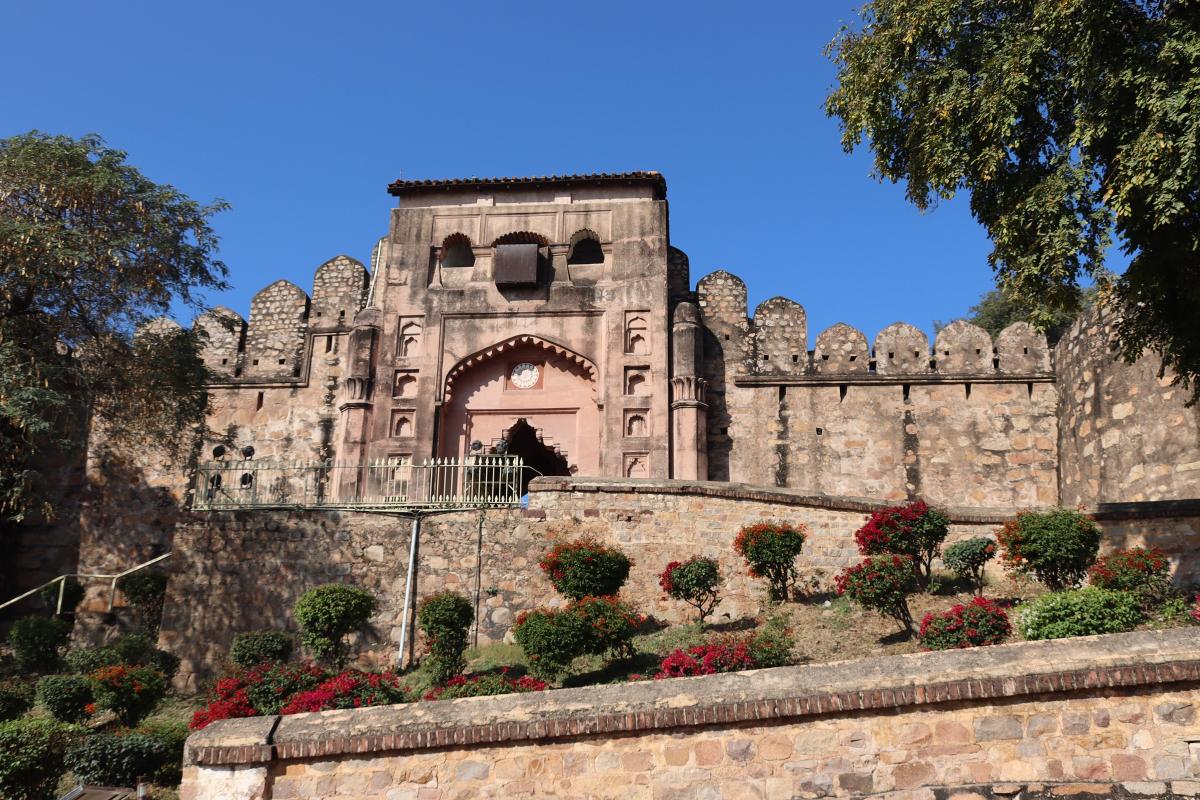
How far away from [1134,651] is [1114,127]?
5341mm

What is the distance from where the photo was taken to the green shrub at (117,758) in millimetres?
10016

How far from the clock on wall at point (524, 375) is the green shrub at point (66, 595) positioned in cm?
865

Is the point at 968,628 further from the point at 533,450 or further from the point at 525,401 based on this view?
the point at 533,450

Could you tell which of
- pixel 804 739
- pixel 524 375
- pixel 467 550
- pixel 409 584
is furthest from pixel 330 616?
pixel 524 375

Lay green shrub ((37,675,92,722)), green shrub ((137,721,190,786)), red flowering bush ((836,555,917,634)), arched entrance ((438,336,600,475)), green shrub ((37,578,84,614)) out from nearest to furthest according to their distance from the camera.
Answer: green shrub ((137,721,190,786))
red flowering bush ((836,555,917,634))
green shrub ((37,675,92,722))
green shrub ((37,578,84,614))
arched entrance ((438,336,600,475))

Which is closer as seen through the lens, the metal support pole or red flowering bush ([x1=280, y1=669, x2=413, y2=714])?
red flowering bush ([x1=280, y1=669, x2=413, y2=714])

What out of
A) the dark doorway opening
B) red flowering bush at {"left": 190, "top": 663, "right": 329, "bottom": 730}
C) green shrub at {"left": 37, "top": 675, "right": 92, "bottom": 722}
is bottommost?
green shrub at {"left": 37, "top": 675, "right": 92, "bottom": 722}

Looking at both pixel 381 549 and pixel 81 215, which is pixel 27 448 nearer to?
pixel 81 215

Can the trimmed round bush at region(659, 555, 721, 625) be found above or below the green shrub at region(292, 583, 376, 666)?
above

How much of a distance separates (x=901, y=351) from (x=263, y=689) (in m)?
14.2

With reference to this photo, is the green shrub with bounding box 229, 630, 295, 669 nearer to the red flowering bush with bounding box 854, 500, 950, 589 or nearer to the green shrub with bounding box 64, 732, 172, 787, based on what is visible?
the green shrub with bounding box 64, 732, 172, 787

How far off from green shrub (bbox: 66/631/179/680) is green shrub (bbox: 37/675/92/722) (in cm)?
141

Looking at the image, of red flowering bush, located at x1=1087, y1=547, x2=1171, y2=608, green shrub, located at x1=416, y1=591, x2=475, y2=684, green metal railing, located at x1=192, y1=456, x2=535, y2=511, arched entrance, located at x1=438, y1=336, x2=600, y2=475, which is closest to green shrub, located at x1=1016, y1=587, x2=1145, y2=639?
red flowering bush, located at x1=1087, y1=547, x2=1171, y2=608

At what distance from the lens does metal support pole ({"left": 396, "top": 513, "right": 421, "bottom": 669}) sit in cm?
1393
